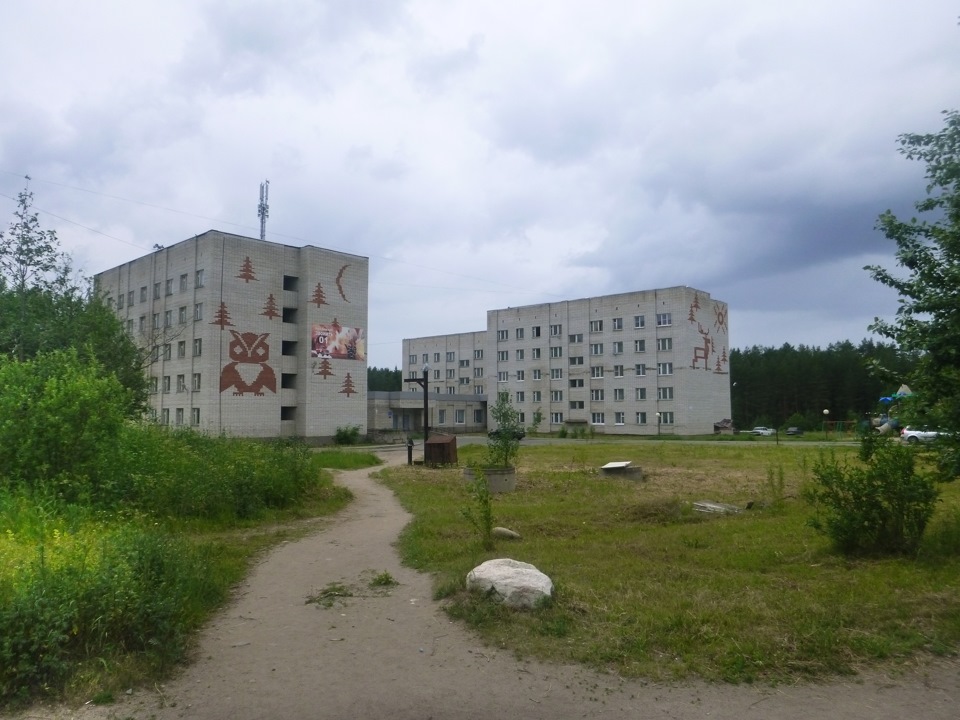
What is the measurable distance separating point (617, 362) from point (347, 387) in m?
31.5

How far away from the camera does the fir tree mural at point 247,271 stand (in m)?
47.2

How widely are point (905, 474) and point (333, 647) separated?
6.92 metres

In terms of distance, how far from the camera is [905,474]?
8508 mm

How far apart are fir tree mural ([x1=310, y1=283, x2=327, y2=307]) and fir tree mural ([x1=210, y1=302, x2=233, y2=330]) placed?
585 centimetres

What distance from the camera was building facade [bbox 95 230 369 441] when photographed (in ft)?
152

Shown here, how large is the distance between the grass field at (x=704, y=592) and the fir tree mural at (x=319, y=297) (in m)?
38.0

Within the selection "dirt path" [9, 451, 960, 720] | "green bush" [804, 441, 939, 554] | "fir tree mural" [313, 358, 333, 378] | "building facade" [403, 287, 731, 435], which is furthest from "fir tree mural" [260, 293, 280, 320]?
"green bush" [804, 441, 939, 554]

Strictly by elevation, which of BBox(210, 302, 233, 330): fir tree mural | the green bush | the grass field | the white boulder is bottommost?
the grass field

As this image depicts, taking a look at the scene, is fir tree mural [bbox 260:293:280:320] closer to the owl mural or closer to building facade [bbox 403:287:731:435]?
the owl mural

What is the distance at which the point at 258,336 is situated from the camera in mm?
47594

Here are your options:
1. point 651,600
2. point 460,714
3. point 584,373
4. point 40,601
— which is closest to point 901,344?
point 651,600

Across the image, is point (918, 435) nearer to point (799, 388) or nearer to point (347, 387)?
point (347, 387)

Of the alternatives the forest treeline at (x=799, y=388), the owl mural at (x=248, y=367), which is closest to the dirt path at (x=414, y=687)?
the owl mural at (x=248, y=367)

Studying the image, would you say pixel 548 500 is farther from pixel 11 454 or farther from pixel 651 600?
pixel 11 454
